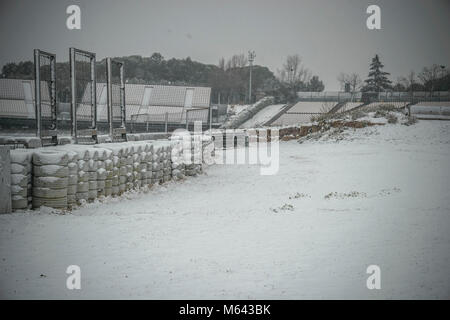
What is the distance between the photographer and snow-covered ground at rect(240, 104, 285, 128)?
141 ft

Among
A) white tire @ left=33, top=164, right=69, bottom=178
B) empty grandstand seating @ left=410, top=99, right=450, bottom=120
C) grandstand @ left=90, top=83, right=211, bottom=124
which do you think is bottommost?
white tire @ left=33, top=164, right=69, bottom=178

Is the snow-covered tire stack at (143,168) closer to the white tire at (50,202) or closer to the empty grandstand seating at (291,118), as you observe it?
the white tire at (50,202)

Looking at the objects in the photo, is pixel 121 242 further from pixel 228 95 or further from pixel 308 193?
pixel 228 95

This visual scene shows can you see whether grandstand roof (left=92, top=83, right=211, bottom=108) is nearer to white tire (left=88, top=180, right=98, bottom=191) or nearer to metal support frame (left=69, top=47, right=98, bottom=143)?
metal support frame (left=69, top=47, right=98, bottom=143)

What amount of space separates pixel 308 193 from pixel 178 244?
539 cm

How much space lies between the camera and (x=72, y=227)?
6.87 m

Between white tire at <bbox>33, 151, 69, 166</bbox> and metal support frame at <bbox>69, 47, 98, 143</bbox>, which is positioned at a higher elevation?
metal support frame at <bbox>69, 47, 98, 143</bbox>

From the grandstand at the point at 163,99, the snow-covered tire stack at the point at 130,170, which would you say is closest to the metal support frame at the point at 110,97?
the snow-covered tire stack at the point at 130,170

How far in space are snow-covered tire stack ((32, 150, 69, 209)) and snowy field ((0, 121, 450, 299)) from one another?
333 mm

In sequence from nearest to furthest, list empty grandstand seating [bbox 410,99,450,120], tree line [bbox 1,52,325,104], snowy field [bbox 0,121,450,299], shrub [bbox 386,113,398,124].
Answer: snowy field [bbox 0,121,450,299], shrub [bbox 386,113,398,124], empty grandstand seating [bbox 410,99,450,120], tree line [bbox 1,52,325,104]

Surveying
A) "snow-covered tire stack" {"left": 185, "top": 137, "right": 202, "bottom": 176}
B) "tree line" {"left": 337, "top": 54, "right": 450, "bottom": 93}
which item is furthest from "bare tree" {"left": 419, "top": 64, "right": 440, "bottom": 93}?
"snow-covered tire stack" {"left": 185, "top": 137, "right": 202, "bottom": 176}

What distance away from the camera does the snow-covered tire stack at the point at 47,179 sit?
800 centimetres

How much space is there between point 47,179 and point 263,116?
3936cm
